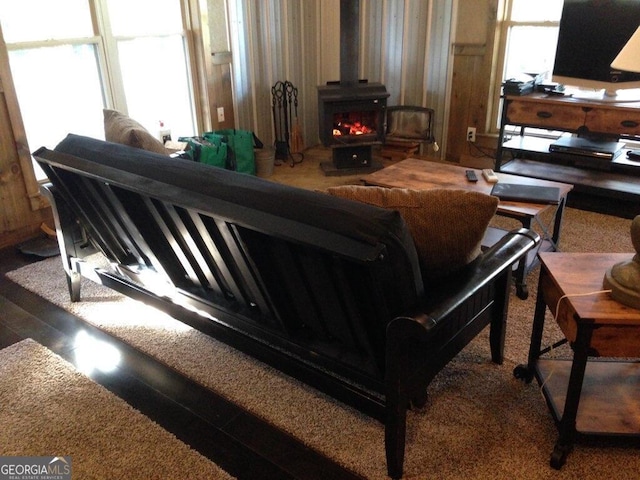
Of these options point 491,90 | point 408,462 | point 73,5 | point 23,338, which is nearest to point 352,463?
point 408,462

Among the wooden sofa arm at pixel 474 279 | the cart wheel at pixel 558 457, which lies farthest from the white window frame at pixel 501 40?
the cart wheel at pixel 558 457

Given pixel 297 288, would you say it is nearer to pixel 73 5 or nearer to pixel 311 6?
pixel 73 5

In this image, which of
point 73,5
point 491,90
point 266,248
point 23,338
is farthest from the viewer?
point 491,90

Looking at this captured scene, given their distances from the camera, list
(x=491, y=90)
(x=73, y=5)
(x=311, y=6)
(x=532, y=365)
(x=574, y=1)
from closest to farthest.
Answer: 1. (x=532, y=365)
2. (x=73, y=5)
3. (x=574, y=1)
4. (x=491, y=90)
5. (x=311, y=6)

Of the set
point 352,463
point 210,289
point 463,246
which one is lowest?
point 352,463

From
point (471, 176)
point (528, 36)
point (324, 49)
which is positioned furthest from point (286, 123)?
point (471, 176)

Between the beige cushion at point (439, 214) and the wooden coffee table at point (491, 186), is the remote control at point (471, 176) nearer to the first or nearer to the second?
the wooden coffee table at point (491, 186)

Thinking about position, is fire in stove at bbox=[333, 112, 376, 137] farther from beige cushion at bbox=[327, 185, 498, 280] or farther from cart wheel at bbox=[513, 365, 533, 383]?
beige cushion at bbox=[327, 185, 498, 280]

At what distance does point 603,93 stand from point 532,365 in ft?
8.77

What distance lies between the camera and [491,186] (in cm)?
306

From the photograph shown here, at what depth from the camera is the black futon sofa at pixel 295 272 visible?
1482 millimetres

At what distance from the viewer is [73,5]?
353 cm

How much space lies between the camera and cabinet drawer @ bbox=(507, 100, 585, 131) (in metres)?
3.83

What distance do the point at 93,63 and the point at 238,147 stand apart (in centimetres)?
118
